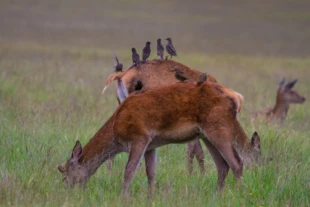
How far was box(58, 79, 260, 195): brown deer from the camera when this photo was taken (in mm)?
7328

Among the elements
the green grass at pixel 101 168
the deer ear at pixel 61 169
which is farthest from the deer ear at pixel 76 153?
the green grass at pixel 101 168

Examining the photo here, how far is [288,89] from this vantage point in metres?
16.7

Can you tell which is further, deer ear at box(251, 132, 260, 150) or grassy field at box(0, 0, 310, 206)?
deer ear at box(251, 132, 260, 150)

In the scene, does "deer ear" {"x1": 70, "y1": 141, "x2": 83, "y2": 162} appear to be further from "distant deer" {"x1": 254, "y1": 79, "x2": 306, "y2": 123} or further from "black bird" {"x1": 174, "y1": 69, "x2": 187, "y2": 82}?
"distant deer" {"x1": 254, "y1": 79, "x2": 306, "y2": 123}

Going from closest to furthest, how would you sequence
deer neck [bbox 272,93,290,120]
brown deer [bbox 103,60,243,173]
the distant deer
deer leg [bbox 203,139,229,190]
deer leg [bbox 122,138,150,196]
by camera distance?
deer leg [bbox 122,138,150,196], deer leg [bbox 203,139,229,190], brown deer [bbox 103,60,243,173], the distant deer, deer neck [bbox 272,93,290,120]

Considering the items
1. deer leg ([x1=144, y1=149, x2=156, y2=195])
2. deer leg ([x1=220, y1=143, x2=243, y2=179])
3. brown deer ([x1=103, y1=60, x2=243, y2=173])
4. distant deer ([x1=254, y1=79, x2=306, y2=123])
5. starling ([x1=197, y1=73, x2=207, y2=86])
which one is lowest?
distant deer ([x1=254, y1=79, x2=306, y2=123])

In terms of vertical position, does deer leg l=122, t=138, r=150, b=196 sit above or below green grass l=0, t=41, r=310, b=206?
above

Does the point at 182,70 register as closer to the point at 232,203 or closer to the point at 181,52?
the point at 232,203

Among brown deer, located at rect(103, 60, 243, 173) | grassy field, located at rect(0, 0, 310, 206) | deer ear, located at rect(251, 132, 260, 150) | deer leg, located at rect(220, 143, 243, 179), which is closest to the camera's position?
grassy field, located at rect(0, 0, 310, 206)

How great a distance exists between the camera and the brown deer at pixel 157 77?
8.79 m

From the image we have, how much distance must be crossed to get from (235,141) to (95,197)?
194 centimetres

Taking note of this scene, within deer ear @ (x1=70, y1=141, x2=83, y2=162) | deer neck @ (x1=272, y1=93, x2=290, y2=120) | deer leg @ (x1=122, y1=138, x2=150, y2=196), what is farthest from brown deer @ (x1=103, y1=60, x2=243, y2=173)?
deer neck @ (x1=272, y1=93, x2=290, y2=120)

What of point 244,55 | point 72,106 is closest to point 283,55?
point 244,55

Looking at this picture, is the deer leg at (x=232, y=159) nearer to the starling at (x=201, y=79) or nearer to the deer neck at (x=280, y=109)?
the starling at (x=201, y=79)
